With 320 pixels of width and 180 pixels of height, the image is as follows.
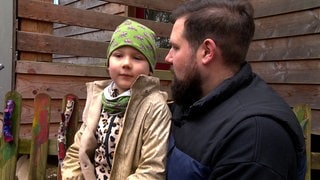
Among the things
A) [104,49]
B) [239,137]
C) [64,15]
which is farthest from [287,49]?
[239,137]

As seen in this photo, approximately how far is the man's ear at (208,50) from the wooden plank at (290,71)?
245cm

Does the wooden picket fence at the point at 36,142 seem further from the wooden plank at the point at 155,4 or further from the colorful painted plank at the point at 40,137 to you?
the wooden plank at the point at 155,4

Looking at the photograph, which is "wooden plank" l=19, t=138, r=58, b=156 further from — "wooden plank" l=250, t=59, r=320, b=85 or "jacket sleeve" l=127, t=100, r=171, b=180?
"wooden plank" l=250, t=59, r=320, b=85

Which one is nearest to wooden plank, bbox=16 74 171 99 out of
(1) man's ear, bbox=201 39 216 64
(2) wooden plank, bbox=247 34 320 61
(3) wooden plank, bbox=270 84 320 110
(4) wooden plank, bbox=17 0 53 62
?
(4) wooden plank, bbox=17 0 53 62

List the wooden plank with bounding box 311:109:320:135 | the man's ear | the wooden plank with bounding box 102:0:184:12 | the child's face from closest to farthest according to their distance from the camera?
the man's ear → the child's face → the wooden plank with bounding box 311:109:320:135 → the wooden plank with bounding box 102:0:184:12

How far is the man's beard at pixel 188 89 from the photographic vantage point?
1579 millimetres

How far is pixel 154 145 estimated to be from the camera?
5.41ft

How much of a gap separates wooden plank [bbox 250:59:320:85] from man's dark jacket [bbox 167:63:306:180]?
243 cm

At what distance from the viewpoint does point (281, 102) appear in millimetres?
1394

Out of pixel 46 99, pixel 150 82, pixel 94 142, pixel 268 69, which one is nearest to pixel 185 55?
pixel 150 82

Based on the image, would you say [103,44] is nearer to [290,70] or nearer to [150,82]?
[290,70]

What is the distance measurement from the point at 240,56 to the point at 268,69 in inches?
113

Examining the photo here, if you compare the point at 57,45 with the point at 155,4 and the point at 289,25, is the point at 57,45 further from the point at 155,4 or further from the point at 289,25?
the point at 289,25

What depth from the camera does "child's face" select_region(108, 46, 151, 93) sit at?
70.8 inches
